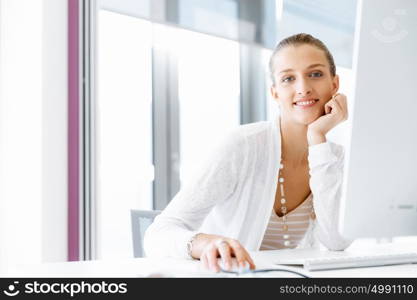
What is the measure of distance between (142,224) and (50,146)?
1415 mm

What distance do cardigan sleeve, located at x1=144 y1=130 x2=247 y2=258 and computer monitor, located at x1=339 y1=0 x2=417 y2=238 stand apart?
0.47 meters

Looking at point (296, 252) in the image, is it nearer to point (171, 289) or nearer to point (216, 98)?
point (171, 289)

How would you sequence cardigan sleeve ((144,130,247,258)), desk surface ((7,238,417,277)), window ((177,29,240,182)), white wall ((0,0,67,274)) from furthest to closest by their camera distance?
window ((177,29,240,182)) → white wall ((0,0,67,274)) → cardigan sleeve ((144,130,247,258)) → desk surface ((7,238,417,277))

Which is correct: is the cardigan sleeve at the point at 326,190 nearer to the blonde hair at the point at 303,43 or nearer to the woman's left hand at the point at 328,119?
the woman's left hand at the point at 328,119

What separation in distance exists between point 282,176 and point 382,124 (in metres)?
0.67

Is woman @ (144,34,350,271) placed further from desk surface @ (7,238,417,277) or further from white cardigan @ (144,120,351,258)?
desk surface @ (7,238,417,277)

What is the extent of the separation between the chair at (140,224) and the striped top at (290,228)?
35cm

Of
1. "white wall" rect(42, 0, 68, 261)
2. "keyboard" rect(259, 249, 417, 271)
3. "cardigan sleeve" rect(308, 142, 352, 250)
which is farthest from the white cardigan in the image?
"white wall" rect(42, 0, 68, 261)

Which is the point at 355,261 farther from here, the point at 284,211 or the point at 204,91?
the point at 204,91

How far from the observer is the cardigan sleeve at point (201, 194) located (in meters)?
1.44

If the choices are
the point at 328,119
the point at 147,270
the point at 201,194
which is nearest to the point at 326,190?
the point at 328,119

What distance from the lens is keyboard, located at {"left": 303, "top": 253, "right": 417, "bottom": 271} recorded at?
3.59 ft

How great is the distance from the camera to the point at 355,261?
114cm

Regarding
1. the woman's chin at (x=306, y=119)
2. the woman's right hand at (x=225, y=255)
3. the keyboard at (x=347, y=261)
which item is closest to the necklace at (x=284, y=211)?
the woman's chin at (x=306, y=119)
